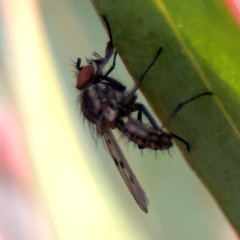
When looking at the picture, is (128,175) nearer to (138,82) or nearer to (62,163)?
(138,82)

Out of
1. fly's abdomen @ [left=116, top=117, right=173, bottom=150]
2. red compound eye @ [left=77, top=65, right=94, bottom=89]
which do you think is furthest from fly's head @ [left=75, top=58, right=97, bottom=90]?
fly's abdomen @ [left=116, top=117, right=173, bottom=150]

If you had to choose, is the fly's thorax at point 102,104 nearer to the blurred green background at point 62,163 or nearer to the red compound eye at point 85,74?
the red compound eye at point 85,74

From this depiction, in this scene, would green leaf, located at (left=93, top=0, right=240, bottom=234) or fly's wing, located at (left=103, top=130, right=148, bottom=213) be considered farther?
fly's wing, located at (left=103, top=130, right=148, bottom=213)

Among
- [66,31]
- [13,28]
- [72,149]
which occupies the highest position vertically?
[13,28]

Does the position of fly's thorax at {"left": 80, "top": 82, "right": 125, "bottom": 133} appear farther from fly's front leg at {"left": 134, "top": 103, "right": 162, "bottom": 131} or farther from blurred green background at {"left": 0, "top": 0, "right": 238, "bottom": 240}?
blurred green background at {"left": 0, "top": 0, "right": 238, "bottom": 240}

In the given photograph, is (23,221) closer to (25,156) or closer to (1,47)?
(25,156)

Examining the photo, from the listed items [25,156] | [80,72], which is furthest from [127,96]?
[25,156]

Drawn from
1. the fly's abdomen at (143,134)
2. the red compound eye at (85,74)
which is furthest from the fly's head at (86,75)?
the fly's abdomen at (143,134)
